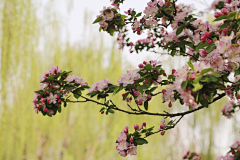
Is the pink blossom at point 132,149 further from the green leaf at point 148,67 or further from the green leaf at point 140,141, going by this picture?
the green leaf at point 148,67

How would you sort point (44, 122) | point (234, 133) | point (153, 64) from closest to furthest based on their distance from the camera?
point (153, 64)
point (44, 122)
point (234, 133)

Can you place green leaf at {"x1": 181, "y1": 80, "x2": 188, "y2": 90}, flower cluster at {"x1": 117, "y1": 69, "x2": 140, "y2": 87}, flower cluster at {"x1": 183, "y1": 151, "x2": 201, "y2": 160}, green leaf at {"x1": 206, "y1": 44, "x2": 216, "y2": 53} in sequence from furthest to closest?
1. flower cluster at {"x1": 183, "y1": 151, "x2": 201, "y2": 160}
2. flower cluster at {"x1": 117, "y1": 69, "x2": 140, "y2": 87}
3. green leaf at {"x1": 206, "y1": 44, "x2": 216, "y2": 53}
4. green leaf at {"x1": 181, "y1": 80, "x2": 188, "y2": 90}

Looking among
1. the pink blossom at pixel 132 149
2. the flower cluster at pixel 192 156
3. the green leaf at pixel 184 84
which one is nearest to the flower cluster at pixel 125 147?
the pink blossom at pixel 132 149

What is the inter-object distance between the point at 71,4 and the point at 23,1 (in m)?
1.04

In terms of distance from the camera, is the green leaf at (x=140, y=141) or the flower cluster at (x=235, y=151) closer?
the green leaf at (x=140, y=141)

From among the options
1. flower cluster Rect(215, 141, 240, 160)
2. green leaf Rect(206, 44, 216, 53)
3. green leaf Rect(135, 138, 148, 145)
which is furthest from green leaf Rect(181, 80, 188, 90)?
flower cluster Rect(215, 141, 240, 160)

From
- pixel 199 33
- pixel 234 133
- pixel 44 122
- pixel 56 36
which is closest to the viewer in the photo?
pixel 199 33

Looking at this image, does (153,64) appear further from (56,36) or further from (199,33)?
(56,36)

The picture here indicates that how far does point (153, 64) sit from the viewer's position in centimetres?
125

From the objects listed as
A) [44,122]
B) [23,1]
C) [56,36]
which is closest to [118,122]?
[44,122]

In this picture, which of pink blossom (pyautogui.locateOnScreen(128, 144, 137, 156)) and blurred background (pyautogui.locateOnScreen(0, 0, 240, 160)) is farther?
blurred background (pyautogui.locateOnScreen(0, 0, 240, 160))

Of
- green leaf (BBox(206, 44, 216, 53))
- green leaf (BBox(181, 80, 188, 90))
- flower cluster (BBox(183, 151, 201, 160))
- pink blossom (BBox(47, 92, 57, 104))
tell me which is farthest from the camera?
flower cluster (BBox(183, 151, 201, 160))

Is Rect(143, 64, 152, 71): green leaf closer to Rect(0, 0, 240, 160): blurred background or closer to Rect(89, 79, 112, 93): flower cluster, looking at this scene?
Rect(89, 79, 112, 93): flower cluster

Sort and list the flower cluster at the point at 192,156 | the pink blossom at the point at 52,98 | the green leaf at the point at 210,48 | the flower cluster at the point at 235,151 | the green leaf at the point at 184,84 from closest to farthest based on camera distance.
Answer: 1. the green leaf at the point at 184,84
2. the green leaf at the point at 210,48
3. the pink blossom at the point at 52,98
4. the flower cluster at the point at 235,151
5. the flower cluster at the point at 192,156
